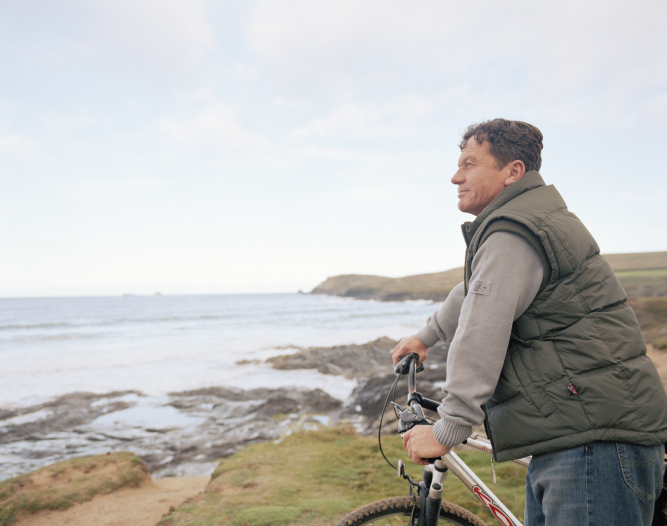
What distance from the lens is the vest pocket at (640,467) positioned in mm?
1526

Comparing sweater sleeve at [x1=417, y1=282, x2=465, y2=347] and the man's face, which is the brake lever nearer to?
sweater sleeve at [x1=417, y1=282, x2=465, y2=347]

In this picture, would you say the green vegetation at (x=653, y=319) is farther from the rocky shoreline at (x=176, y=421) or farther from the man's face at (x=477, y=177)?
the man's face at (x=477, y=177)

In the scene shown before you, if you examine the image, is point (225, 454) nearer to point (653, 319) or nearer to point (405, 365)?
point (405, 365)

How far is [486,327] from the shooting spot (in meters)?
1.56

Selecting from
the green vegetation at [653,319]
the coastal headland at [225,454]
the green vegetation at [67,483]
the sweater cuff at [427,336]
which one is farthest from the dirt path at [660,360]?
the green vegetation at [67,483]

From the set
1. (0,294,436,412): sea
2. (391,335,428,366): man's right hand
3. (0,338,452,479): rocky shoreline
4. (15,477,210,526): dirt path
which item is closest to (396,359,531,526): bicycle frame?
(391,335,428,366): man's right hand

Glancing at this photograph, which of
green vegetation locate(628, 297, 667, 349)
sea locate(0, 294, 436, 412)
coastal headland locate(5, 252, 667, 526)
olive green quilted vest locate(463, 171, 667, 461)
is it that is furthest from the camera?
sea locate(0, 294, 436, 412)

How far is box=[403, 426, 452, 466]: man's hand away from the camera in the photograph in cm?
168

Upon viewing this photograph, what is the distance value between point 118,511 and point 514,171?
6192 millimetres

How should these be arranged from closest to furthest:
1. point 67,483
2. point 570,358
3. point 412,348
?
point 570,358 < point 412,348 < point 67,483

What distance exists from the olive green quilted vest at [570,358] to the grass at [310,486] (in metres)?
2.93

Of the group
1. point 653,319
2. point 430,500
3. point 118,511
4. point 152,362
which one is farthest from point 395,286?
point 430,500

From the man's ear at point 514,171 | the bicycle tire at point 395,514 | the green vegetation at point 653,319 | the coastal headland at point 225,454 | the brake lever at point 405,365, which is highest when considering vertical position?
the man's ear at point 514,171

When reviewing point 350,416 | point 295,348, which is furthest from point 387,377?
point 295,348
